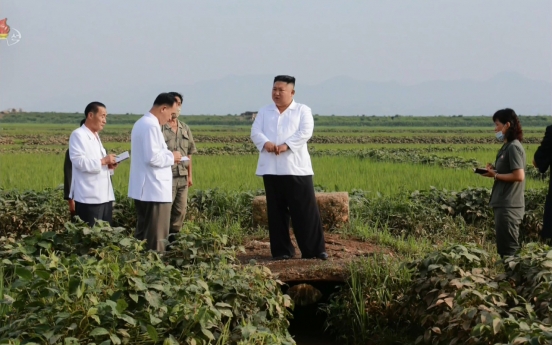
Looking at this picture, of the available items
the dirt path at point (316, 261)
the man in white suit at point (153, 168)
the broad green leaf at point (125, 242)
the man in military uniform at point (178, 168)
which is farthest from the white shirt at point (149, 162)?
the man in military uniform at point (178, 168)

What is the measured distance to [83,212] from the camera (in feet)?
21.9

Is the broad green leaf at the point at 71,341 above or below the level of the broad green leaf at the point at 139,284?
below

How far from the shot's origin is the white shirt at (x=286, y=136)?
22.0 feet

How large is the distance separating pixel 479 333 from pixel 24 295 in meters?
2.67

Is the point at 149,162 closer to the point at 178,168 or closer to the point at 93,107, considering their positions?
the point at 93,107

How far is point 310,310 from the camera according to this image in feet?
21.8

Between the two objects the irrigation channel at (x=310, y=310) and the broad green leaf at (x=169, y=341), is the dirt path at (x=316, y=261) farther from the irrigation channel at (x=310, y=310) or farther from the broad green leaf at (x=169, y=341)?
the broad green leaf at (x=169, y=341)

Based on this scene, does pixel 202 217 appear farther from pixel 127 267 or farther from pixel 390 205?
pixel 127 267

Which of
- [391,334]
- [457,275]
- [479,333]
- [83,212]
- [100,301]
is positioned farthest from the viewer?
[83,212]

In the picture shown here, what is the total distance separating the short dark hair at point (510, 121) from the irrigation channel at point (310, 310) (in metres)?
2.01

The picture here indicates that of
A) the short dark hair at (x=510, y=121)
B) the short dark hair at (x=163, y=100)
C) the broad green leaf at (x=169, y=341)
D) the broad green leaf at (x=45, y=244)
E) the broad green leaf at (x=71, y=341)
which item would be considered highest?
the short dark hair at (x=163, y=100)

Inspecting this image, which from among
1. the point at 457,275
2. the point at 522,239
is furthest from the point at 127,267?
the point at 522,239

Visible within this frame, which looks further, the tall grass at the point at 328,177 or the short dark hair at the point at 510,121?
the tall grass at the point at 328,177

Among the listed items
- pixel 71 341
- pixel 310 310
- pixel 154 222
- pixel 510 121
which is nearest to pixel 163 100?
pixel 154 222
